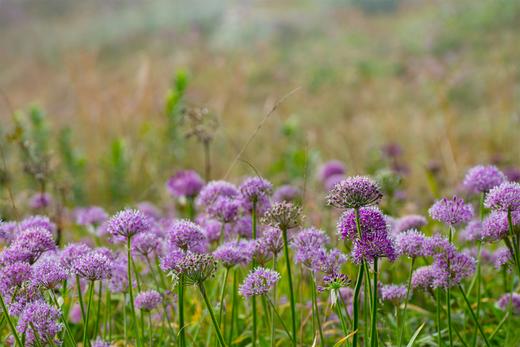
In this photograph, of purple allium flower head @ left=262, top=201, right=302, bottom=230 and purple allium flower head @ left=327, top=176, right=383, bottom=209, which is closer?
purple allium flower head @ left=327, top=176, right=383, bottom=209

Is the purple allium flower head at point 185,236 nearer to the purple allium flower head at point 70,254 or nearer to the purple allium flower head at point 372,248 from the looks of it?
the purple allium flower head at point 70,254

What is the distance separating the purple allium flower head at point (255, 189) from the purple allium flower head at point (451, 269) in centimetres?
59

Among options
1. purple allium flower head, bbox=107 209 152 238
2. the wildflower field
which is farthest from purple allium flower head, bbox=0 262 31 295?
purple allium flower head, bbox=107 209 152 238

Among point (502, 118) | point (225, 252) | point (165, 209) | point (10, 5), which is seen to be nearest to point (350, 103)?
point (502, 118)

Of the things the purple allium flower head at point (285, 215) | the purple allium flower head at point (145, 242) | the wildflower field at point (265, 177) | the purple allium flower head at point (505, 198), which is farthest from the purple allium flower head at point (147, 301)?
the purple allium flower head at point (505, 198)

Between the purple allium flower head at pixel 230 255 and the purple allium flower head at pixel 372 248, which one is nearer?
the purple allium flower head at pixel 372 248

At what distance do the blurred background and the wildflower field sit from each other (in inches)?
2.3

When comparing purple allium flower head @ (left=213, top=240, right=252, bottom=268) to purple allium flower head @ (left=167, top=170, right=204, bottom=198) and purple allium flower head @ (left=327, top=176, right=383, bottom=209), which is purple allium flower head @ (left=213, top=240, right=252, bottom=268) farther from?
purple allium flower head @ (left=167, top=170, right=204, bottom=198)

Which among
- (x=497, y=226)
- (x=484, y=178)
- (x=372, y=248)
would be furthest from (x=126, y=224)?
(x=484, y=178)

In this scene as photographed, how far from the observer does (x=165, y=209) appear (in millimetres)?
4738

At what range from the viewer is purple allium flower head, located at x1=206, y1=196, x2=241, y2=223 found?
2051 millimetres

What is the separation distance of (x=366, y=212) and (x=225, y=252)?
441 mm

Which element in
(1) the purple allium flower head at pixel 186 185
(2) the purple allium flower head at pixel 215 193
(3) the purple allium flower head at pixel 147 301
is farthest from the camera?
(1) the purple allium flower head at pixel 186 185

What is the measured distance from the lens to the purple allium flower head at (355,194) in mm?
1478
